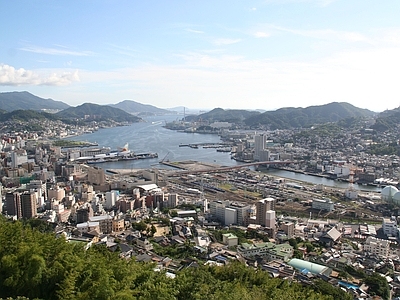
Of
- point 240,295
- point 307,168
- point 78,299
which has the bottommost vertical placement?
point 307,168

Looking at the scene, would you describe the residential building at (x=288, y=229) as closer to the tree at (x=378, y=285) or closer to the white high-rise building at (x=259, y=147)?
the tree at (x=378, y=285)

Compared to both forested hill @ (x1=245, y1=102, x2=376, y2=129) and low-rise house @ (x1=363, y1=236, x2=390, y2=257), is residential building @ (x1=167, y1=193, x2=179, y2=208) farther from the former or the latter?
forested hill @ (x1=245, y1=102, x2=376, y2=129)

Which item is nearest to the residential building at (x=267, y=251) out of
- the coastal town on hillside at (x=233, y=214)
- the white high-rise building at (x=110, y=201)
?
the coastal town on hillside at (x=233, y=214)

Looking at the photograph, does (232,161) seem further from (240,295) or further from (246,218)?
(240,295)

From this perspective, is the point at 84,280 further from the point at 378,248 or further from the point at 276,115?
the point at 276,115

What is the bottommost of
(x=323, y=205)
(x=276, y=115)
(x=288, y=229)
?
(x=323, y=205)

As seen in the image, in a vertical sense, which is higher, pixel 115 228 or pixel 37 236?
pixel 37 236

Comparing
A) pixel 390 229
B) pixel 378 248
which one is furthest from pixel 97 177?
pixel 378 248

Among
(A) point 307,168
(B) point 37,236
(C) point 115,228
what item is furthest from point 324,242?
(A) point 307,168

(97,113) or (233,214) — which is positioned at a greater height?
(97,113)
